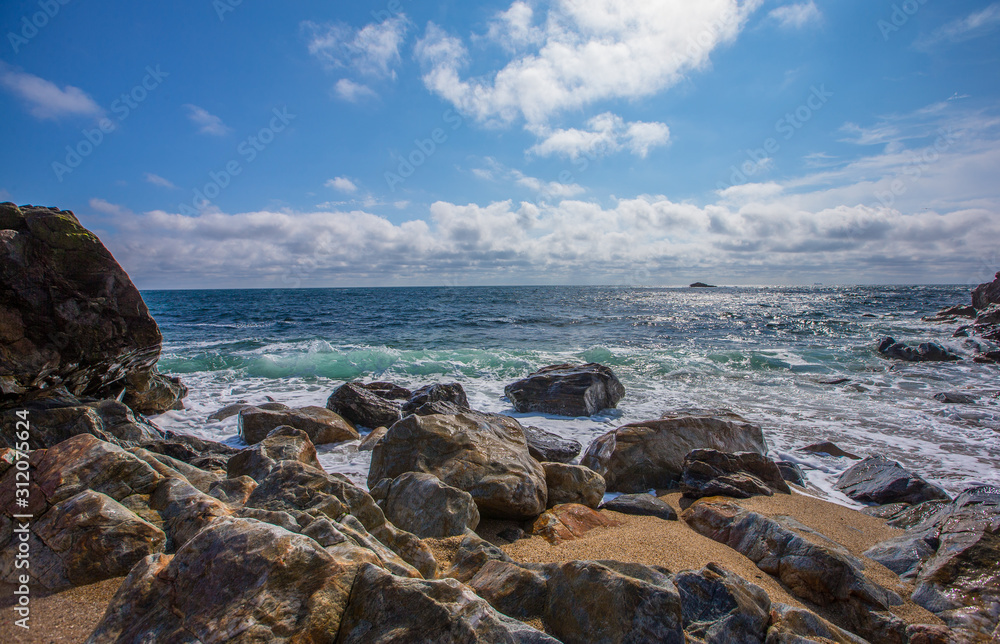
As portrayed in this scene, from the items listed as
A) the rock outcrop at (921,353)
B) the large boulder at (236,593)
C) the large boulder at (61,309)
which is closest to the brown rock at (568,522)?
the large boulder at (236,593)

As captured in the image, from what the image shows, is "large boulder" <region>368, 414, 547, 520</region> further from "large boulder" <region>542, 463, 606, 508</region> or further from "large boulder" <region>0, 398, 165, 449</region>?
"large boulder" <region>0, 398, 165, 449</region>

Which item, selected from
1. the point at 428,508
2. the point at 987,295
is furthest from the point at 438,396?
the point at 987,295

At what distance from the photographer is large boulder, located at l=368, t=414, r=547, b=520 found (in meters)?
4.60

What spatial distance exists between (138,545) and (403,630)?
2032 millimetres

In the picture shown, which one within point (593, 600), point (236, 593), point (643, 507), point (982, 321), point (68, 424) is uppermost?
point (236, 593)

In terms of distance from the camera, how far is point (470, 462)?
16.5 ft

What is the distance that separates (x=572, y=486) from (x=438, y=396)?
496 cm

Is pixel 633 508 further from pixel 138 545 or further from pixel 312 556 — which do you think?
pixel 138 545

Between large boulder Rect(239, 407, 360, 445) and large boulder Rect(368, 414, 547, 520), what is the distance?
268 centimetres

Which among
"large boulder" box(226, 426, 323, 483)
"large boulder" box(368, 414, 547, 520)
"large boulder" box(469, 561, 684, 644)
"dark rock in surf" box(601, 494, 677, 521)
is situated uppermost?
"large boulder" box(469, 561, 684, 644)

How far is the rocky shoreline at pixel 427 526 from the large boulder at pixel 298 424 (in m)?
0.06

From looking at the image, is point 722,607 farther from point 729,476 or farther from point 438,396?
point 438,396

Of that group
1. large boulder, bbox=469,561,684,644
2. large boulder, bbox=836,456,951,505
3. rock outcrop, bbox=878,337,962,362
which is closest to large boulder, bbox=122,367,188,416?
large boulder, bbox=469,561,684,644

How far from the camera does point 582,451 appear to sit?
788cm
